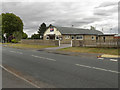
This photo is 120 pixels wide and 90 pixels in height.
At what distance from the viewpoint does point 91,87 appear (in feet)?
14.3

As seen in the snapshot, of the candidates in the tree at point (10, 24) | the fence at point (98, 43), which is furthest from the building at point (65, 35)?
the tree at point (10, 24)

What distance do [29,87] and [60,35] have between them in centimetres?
3032

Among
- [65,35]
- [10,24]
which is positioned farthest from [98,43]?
[10,24]

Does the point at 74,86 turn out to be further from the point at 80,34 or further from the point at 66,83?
the point at 80,34

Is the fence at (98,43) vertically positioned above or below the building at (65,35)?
below

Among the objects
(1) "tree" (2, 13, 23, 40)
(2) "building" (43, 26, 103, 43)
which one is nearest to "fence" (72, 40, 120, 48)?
(2) "building" (43, 26, 103, 43)

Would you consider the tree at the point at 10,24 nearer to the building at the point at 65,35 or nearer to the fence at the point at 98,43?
the building at the point at 65,35

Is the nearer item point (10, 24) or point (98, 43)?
point (98, 43)

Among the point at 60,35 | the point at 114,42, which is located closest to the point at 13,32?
the point at 60,35

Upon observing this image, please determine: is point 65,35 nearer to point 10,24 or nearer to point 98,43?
point 98,43

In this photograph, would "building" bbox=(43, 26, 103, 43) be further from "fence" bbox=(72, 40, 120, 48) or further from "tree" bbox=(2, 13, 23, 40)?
"tree" bbox=(2, 13, 23, 40)

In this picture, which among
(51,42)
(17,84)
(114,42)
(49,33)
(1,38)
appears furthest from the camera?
(1,38)

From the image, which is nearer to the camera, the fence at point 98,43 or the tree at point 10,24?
the fence at point 98,43

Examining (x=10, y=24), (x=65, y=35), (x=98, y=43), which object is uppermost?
(x=10, y=24)
